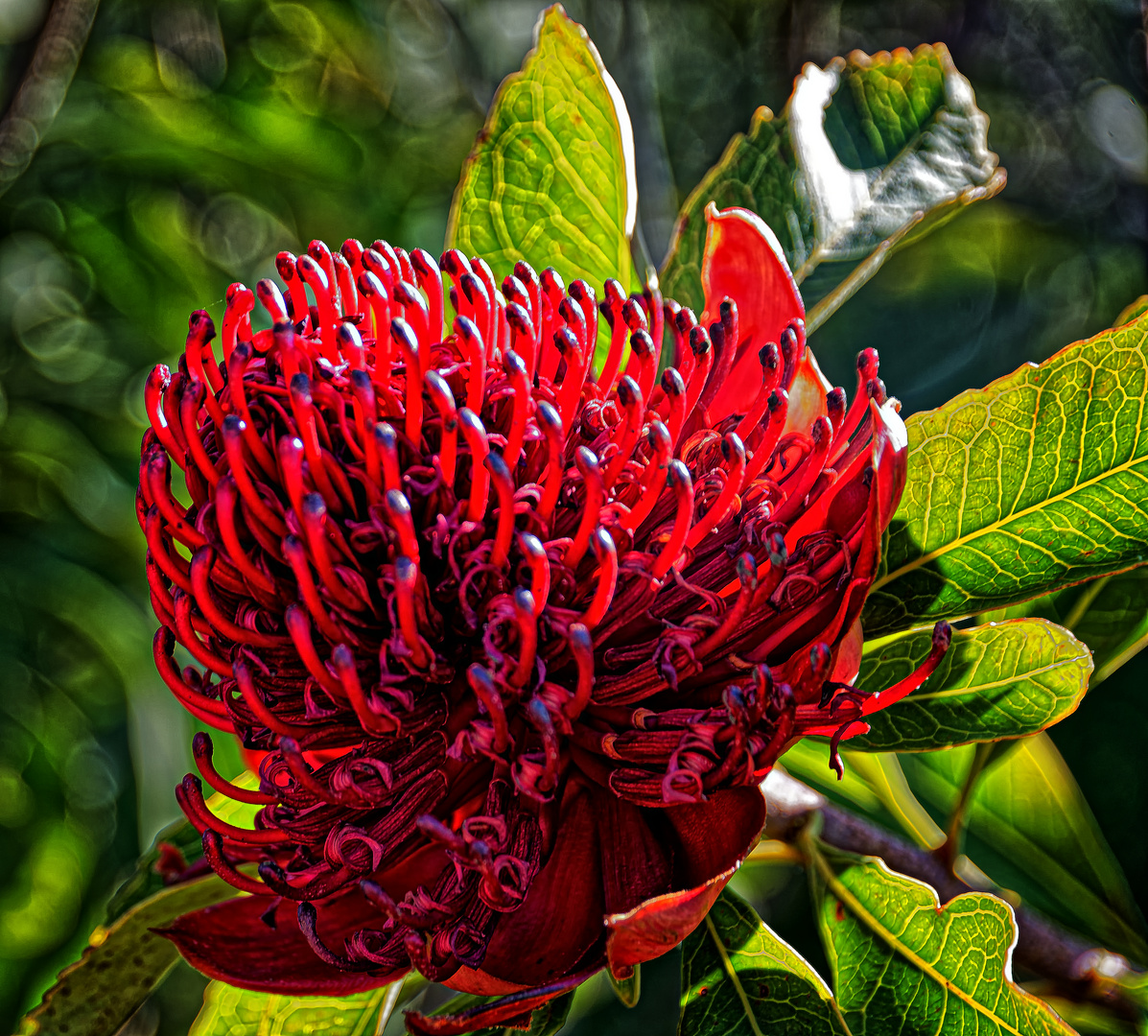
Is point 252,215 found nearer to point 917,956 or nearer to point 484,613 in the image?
point 484,613

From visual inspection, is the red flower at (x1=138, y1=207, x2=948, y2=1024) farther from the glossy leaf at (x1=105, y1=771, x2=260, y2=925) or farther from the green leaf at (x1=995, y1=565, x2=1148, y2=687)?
the green leaf at (x1=995, y1=565, x2=1148, y2=687)

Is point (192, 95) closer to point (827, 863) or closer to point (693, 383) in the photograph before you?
point (693, 383)

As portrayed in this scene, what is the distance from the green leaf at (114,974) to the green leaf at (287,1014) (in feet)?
0.29

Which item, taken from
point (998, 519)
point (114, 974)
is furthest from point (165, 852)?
point (998, 519)

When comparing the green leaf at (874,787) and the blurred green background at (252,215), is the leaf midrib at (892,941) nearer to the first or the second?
the green leaf at (874,787)

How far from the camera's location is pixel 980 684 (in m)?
1.31

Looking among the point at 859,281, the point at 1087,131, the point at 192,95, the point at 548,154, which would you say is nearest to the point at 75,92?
the point at 192,95

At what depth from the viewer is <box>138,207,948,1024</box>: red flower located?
1.09 m

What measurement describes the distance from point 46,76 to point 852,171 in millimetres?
1902

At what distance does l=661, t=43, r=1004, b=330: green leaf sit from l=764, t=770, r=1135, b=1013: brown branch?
67 centimetres

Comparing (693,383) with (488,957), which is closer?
(488,957)

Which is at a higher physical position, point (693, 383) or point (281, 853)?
point (693, 383)

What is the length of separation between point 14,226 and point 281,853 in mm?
2792

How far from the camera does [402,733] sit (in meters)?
1.15
